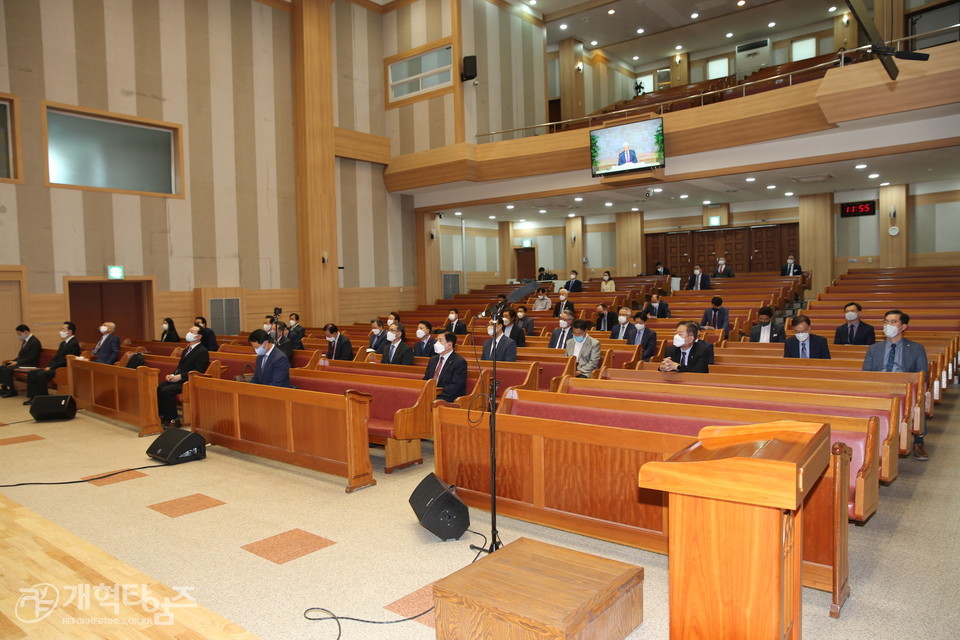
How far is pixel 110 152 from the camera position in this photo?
1134 centimetres

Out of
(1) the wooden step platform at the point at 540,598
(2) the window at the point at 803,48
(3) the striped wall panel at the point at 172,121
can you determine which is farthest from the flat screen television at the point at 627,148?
(2) the window at the point at 803,48

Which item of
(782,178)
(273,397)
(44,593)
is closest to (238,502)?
(273,397)

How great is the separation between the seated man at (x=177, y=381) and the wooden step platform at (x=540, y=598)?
516 centimetres

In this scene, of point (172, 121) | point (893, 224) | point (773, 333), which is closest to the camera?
point (773, 333)

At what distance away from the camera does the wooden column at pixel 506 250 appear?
20562mm

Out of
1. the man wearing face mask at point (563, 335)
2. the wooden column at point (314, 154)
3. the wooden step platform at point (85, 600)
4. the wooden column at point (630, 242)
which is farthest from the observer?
the wooden column at point (630, 242)

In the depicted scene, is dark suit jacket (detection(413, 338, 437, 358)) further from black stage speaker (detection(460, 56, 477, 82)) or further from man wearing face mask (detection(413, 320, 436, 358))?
black stage speaker (detection(460, 56, 477, 82))

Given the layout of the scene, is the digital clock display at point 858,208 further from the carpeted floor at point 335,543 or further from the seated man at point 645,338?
the carpeted floor at point 335,543

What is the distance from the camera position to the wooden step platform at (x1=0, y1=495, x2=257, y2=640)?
2781 millimetres

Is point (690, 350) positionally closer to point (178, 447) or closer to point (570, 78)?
point (178, 447)

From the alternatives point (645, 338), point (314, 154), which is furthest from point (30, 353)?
point (645, 338)

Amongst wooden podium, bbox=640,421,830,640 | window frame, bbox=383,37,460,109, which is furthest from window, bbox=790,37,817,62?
wooden podium, bbox=640,421,830,640

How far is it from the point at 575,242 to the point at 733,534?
1826 cm

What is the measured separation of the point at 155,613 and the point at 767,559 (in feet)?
8.82
